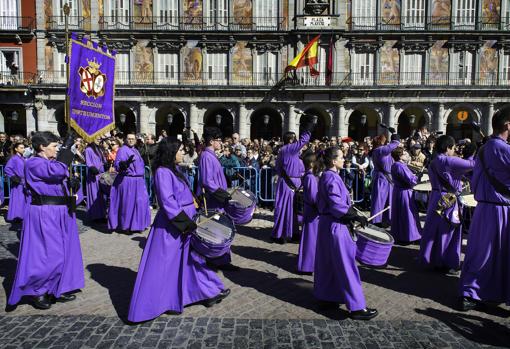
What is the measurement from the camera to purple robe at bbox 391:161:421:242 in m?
7.29

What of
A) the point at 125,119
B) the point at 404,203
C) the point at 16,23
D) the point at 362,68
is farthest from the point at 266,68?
the point at 404,203

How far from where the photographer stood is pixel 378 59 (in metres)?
26.9

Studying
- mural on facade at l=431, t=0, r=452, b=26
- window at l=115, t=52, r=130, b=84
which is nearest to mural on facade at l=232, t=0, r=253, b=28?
window at l=115, t=52, r=130, b=84

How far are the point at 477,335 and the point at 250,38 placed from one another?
2530cm

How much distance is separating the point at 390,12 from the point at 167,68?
1514 centimetres


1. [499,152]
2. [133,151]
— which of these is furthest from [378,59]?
[499,152]

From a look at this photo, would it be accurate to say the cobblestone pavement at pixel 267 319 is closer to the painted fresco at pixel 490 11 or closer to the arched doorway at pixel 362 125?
the arched doorway at pixel 362 125

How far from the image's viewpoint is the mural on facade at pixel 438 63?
26.9 meters

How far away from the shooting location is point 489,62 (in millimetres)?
26859

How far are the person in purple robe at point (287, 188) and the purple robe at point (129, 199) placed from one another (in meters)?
2.75

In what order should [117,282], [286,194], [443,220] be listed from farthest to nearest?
[286,194] < [443,220] < [117,282]

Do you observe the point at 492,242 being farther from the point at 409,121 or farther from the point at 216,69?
the point at 409,121

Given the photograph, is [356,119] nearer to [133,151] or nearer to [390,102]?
[390,102]

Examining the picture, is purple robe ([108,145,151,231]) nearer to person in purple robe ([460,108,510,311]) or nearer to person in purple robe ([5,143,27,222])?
person in purple robe ([5,143,27,222])
